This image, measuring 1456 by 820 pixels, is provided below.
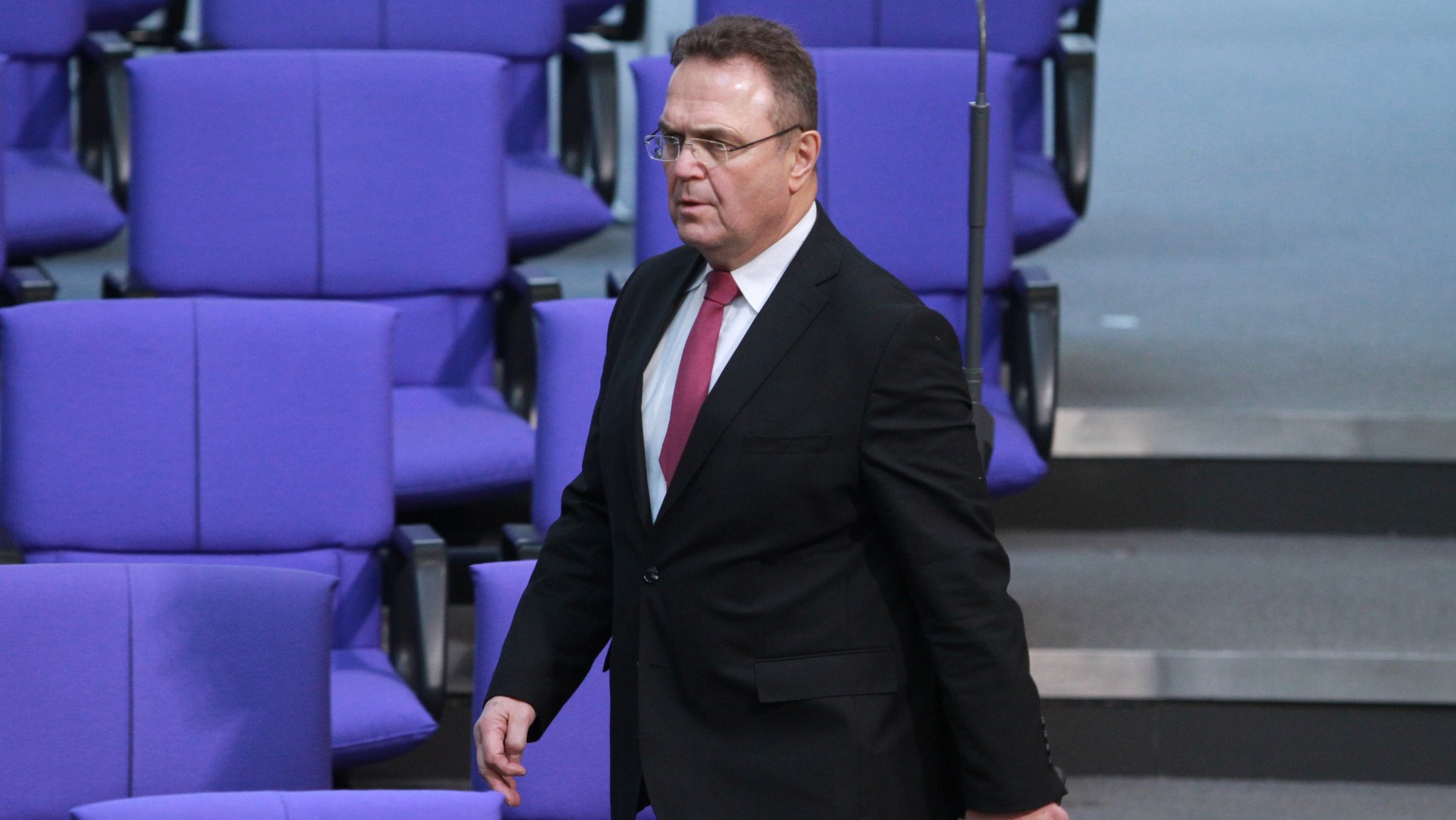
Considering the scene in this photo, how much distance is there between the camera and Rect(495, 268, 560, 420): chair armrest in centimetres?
191

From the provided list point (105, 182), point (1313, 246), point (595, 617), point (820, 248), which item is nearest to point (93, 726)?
point (595, 617)

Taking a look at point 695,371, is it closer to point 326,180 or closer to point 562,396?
point 562,396

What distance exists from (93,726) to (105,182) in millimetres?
1353

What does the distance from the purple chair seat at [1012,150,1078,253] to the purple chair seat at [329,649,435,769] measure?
0.98 m

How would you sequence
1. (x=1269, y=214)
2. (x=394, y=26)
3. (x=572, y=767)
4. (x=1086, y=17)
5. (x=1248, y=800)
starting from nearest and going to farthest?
(x=572, y=767), (x=1248, y=800), (x=394, y=26), (x=1086, y=17), (x=1269, y=214)

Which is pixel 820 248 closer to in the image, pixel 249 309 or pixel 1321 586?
pixel 249 309

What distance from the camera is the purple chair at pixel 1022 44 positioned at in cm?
219

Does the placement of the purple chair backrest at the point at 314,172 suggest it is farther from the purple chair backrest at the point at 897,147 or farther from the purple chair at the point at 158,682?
the purple chair at the point at 158,682

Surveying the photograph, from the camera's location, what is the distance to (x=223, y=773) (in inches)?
47.3

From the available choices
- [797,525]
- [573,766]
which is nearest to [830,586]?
[797,525]

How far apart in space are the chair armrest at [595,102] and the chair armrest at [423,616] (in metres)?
0.89

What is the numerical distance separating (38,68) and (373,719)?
1.24 meters

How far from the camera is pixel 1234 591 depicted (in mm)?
1836

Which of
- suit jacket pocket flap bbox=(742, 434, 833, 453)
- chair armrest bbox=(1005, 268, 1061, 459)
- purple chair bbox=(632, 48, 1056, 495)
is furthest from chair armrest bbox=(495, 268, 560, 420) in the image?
suit jacket pocket flap bbox=(742, 434, 833, 453)
